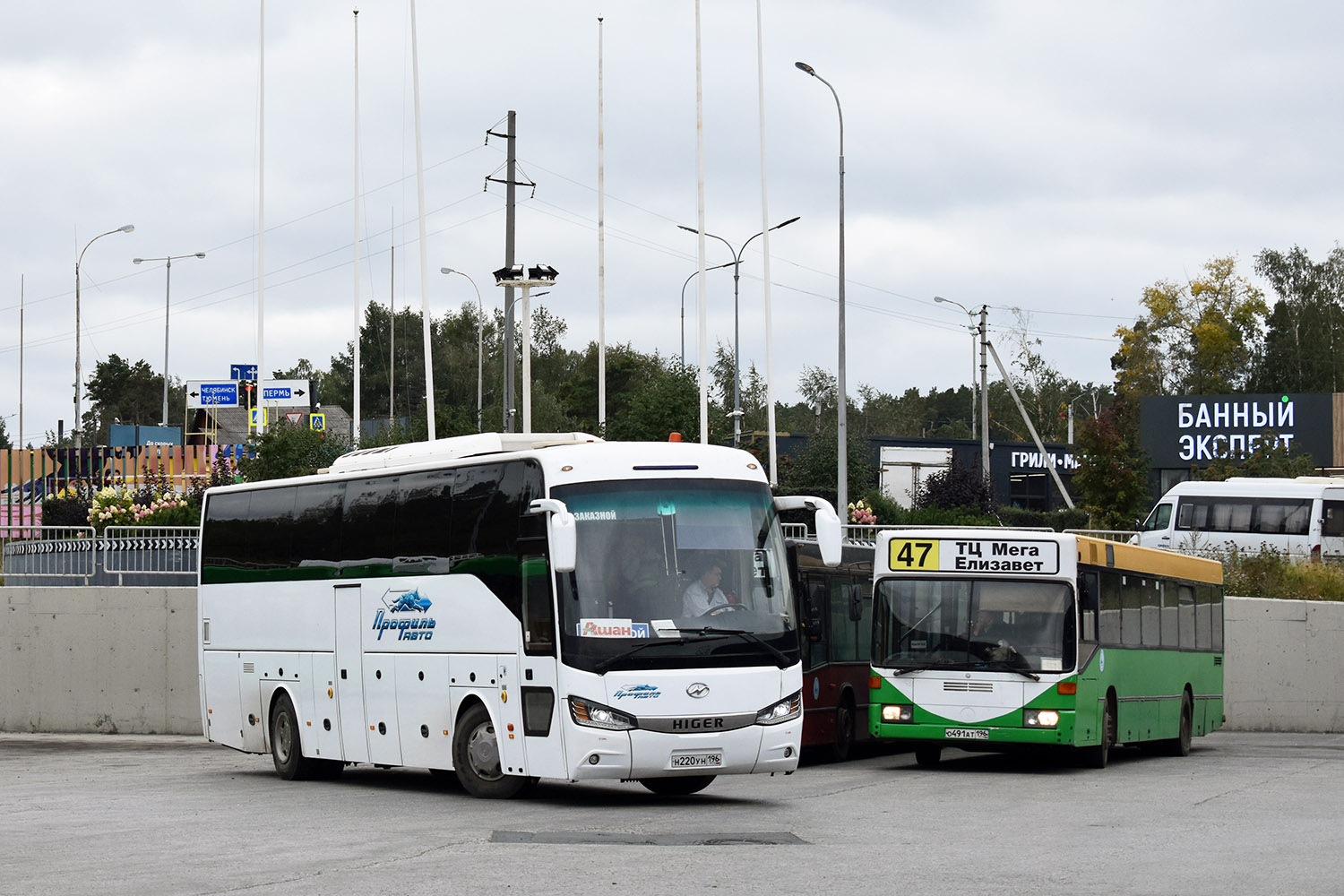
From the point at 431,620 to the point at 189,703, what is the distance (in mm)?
14250

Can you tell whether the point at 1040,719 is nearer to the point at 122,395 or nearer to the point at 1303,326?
the point at 1303,326

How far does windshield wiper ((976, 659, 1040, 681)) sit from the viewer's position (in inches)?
788

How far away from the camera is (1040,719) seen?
65.4ft

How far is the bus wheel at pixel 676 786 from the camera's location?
1653 cm

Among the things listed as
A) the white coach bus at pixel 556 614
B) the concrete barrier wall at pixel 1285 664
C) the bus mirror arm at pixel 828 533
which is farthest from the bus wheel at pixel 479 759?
the concrete barrier wall at pixel 1285 664

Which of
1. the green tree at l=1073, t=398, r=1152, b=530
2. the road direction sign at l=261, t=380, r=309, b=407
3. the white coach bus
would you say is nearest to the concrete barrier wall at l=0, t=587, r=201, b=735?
the white coach bus

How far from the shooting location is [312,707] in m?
19.0

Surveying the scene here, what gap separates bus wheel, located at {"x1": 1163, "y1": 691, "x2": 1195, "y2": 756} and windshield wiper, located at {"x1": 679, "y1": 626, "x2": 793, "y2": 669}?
37.1ft

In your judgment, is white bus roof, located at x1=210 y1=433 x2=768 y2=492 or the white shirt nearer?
the white shirt

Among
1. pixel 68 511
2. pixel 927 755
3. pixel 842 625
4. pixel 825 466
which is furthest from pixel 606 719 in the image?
pixel 825 466

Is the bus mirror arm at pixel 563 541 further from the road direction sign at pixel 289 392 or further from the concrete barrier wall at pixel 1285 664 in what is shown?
the road direction sign at pixel 289 392

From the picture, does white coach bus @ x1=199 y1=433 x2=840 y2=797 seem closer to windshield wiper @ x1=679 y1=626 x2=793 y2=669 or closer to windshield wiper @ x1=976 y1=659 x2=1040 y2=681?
windshield wiper @ x1=679 y1=626 x2=793 y2=669

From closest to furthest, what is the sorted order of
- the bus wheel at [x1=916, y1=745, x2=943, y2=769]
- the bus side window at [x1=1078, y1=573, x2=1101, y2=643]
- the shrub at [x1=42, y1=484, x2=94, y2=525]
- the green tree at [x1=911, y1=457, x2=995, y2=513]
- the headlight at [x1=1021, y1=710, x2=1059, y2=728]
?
1. the headlight at [x1=1021, y1=710, x2=1059, y2=728]
2. the bus side window at [x1=1078, y1=573, x2=1101, y2=643]
3. the bus wheel at [x1=916, y1=745, x2=943, y2=769]
4. the shrub at [x1=42, y1=484, x2=94, y2=525]
5. the green tree at [x1=911, y1=457, x2=995, y2=513]

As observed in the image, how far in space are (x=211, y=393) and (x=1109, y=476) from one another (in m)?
58.2
